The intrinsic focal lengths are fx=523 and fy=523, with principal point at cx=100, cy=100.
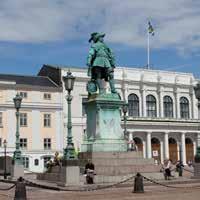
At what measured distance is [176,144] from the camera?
84.4m

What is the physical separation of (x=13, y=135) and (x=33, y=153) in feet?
12.1

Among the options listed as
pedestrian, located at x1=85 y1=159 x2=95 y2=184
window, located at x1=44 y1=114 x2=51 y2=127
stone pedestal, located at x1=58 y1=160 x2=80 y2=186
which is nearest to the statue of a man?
pedestrian, located at x1=85 y1=159 x2=95 y2=184

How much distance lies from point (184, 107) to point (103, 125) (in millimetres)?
58555

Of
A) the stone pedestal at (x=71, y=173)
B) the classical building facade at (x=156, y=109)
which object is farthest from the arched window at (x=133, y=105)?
the stone pedestal at (x=71, y=173)

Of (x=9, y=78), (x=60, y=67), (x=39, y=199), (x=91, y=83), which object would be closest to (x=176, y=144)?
(x=60, y=67)

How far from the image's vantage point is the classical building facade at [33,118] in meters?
71.0

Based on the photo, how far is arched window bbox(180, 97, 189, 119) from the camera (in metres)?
87.4

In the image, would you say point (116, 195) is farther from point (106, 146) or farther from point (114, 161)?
point (106, 146)

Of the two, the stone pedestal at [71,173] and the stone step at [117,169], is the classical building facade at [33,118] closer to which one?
the stone step at [117,169]

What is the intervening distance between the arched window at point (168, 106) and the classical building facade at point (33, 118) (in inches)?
765

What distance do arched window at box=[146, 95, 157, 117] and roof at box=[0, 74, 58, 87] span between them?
55.5ft


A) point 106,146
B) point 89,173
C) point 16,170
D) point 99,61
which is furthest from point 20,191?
point 16,170

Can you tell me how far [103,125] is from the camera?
31.3 metres

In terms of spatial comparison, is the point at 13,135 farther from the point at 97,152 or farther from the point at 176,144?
the point at 97,152
